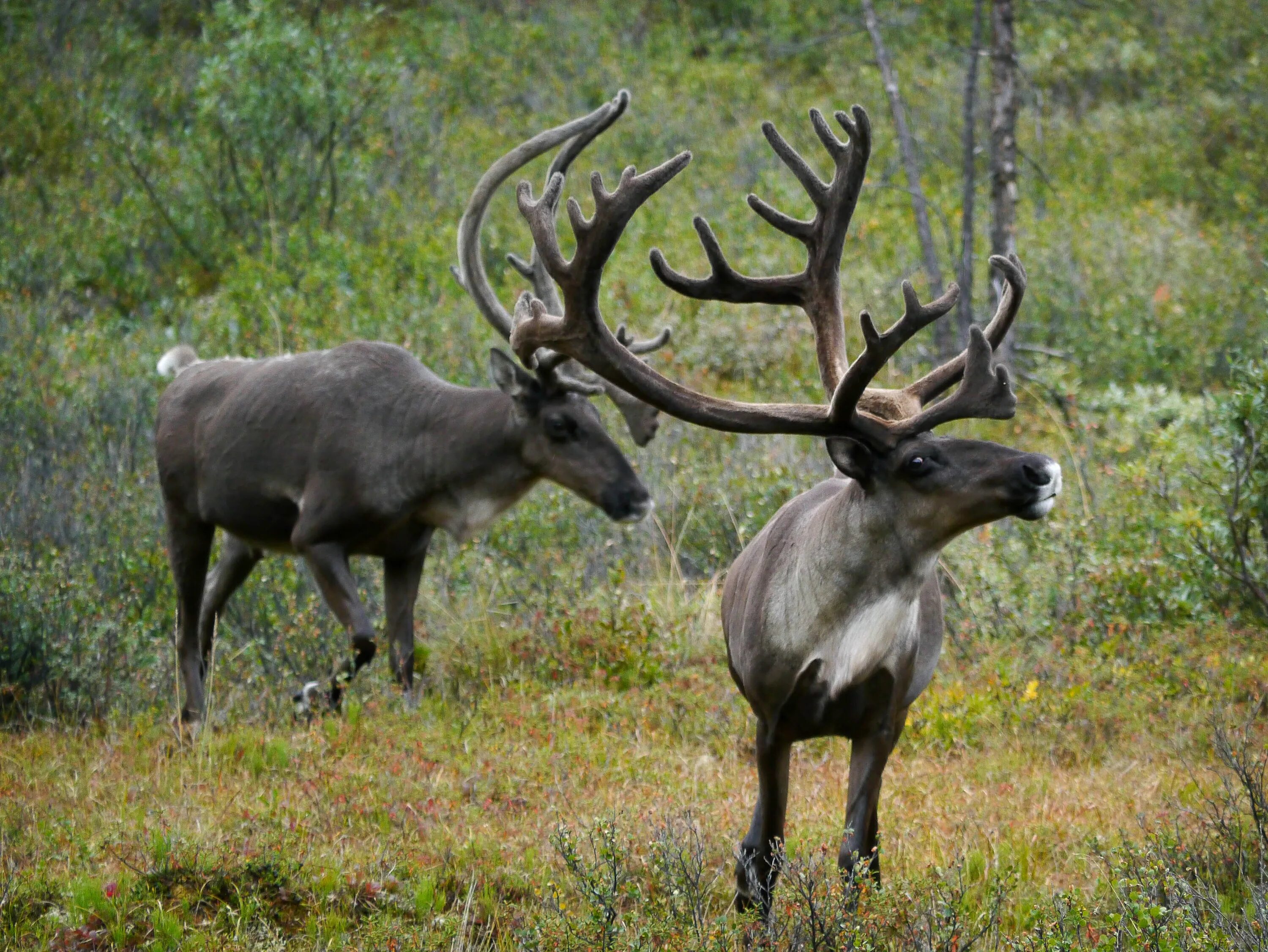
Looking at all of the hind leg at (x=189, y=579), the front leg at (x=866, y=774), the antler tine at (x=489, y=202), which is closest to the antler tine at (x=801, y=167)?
the front leg at (x=866, y=774)

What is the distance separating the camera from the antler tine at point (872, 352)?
14.6 feet

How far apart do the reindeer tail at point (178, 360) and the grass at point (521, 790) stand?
2567mm

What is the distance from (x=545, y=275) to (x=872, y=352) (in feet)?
13.4

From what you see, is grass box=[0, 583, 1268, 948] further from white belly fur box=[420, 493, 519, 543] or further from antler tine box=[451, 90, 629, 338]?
antler tine box=[451, 90, 629, 338]

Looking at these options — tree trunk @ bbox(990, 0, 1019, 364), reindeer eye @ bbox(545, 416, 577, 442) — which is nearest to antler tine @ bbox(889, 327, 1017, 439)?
reindeer eye @ bbox(545, 416, 577, 442)

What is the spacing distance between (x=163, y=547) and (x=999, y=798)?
238 inches

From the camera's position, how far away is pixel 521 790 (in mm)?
6391

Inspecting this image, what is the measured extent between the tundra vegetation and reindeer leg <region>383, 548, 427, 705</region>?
0.40 ft

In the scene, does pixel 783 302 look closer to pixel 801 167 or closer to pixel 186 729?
pixel 801 167

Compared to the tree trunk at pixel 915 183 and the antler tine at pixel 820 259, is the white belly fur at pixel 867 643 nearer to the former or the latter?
the antler tine at pixel 820 259

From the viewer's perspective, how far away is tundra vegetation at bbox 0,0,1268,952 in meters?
5.09

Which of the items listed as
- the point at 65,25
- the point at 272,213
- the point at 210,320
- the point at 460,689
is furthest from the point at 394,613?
the point at 65,25

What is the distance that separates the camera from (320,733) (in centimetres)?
681

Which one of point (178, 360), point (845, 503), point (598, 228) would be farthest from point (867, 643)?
point (178, 360)
